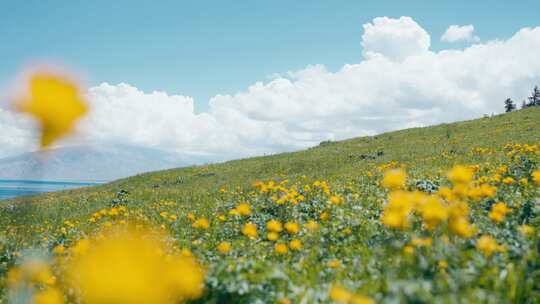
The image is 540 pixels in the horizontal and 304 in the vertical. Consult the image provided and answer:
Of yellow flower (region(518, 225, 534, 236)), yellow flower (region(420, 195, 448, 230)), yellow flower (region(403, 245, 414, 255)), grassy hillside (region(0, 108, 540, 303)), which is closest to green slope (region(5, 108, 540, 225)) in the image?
grassy hillside (region(0, 108, 540, 303))

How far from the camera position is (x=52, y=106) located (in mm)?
1807

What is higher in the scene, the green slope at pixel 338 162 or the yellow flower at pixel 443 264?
the green slope at pixel 338 162

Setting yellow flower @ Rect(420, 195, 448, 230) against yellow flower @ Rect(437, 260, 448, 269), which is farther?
yellow flower @ Rect(437, 260, 448, 269)

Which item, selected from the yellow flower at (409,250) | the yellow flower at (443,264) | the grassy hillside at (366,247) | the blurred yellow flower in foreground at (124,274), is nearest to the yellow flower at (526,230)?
the grassy hillside at (366,247)

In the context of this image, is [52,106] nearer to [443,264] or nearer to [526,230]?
[443,264]

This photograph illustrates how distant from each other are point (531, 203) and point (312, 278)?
414cm

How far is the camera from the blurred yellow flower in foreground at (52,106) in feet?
5.90

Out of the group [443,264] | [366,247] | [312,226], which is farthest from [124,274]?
[366,247]

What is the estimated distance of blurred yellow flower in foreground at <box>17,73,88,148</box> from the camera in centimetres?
180

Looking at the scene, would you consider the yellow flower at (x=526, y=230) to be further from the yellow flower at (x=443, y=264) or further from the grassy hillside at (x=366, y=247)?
the yellow flower at (x=443, y=264)

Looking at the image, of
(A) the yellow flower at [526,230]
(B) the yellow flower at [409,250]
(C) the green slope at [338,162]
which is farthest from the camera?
(C) the green slope at [338,162]

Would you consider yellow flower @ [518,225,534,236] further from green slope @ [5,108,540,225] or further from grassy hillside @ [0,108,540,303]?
green slope @ [5,108,540,225]

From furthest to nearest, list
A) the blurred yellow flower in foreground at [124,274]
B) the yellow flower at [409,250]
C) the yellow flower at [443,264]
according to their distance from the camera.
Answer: the yellow flower at [409,250] < the yellow flower at [443,264] < the blurred yellow flower in foreground at [124,274]

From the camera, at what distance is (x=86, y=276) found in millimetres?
1604
